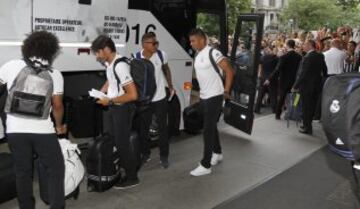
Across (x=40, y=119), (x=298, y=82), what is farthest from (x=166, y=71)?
(x=298, y=82)

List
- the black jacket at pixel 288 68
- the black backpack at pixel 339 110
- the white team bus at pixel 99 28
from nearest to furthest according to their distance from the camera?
the black backpack at pixel 339 110 < the white team bus at pixel 99 28 < the black jacket at pixel 288 68

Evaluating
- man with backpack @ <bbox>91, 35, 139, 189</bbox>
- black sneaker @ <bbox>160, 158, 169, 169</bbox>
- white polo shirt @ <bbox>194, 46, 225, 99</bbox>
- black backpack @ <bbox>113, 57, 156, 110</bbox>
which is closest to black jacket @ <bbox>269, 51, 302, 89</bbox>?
white polo shirt @ <bbox>194, 46, 225, 99</bbox>

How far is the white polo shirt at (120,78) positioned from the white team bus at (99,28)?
81 cm

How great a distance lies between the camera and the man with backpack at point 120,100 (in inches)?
201

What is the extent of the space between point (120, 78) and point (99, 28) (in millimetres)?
1298

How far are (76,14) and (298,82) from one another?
16.5 feet

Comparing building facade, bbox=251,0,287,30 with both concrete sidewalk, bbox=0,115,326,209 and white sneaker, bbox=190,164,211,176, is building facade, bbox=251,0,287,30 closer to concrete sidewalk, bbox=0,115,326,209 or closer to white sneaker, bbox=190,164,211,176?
concrete sidewalk, bbox=0,115,326,209

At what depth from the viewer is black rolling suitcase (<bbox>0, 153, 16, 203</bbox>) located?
5.00m

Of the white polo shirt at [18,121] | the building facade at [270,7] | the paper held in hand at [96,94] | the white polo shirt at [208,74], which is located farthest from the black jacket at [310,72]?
the building facade at [270,7]

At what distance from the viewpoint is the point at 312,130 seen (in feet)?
31.4

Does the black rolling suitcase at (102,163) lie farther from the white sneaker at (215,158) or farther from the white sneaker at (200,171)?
the white sneaker at (215,158)

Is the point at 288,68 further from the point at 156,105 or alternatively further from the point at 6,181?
the point at 6,181

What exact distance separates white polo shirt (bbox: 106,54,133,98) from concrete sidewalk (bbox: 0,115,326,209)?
Result: 1139mm

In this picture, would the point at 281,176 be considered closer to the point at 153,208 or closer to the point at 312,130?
the point at 153,208
